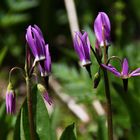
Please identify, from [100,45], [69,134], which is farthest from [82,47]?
[69,134]

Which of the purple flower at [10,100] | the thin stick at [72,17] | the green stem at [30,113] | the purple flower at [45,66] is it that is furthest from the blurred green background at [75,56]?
the purple flower at [45,66]

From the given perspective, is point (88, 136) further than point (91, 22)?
No

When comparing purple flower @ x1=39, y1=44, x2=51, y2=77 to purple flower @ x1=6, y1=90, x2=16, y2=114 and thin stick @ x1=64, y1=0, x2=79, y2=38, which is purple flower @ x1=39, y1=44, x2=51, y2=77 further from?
thin stick @ x1=64, y1=0, x2=79, y2=38

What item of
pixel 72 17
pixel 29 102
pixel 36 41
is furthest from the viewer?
pixel 72 17

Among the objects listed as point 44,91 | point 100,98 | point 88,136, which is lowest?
point 88,136

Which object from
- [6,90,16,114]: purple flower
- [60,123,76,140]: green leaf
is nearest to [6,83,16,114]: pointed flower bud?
[6,90,16,114]: purple flower

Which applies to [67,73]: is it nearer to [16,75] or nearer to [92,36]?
[92,36]

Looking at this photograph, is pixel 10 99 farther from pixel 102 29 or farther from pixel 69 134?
pixel 102 29

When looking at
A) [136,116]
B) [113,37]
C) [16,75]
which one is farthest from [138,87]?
[113,37]

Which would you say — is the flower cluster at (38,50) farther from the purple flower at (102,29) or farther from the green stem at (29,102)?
the purple flower at (102,29)
